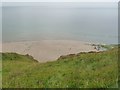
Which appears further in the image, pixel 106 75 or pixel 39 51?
pixel 39 51

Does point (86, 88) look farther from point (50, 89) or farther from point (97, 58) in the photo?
point (97, 58)

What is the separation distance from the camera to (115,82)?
42.3 feet

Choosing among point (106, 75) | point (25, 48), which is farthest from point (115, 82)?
point (25, 48)

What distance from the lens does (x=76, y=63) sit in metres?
25.7

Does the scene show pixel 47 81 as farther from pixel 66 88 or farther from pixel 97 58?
pixel 97 58

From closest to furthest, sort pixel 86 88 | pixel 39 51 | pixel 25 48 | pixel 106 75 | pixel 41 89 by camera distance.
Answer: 1. pixel 86 88
2. pixel 41 89
3. pixel 106 75
4. pixel 39 51
5. pixel 25 48

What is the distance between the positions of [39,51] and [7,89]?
245 feet

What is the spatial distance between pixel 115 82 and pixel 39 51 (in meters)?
75.8

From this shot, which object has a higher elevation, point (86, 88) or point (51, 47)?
point (86, 88)

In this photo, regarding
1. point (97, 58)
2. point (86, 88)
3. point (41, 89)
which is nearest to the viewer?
point (86, 88)

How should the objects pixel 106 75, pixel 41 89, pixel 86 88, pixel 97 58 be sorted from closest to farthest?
pixel 86 88, pixel 41 89, pixel 106 75, pixel 97 58

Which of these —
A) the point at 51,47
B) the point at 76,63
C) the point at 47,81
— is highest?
the point at 47,81

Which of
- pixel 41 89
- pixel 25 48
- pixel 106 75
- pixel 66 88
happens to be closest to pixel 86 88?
pixel 66 88

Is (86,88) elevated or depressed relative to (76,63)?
elevated
